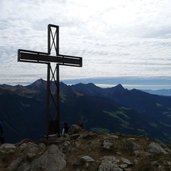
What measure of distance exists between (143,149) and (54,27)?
12.5 metres

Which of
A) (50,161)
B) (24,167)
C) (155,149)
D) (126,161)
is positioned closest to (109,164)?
(126,161)

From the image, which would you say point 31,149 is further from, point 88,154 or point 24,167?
point 88,154

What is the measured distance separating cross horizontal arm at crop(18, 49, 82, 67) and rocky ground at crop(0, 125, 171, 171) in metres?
6.34

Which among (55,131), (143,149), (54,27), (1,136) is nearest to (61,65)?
(54,27)

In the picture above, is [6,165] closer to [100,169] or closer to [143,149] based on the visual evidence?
[100,169]

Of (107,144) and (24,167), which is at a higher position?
(107,144)

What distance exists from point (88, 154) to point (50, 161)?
2.84 m

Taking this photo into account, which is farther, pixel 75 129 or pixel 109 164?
pixel 75 129

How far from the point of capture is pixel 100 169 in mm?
21766

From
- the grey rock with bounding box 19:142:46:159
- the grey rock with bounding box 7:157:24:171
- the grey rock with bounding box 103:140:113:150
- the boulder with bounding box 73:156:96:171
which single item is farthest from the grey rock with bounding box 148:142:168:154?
the grey rock with bounding box 7:157:24:171

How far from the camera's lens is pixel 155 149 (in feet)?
81.4

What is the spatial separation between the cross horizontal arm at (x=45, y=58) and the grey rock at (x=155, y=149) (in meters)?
9.75

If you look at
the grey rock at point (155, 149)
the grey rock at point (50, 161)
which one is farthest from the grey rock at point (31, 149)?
the grey rock at point (155, 149)

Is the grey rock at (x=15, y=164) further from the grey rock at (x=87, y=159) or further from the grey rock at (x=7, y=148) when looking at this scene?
the grey rock at (x=87, y=159)
